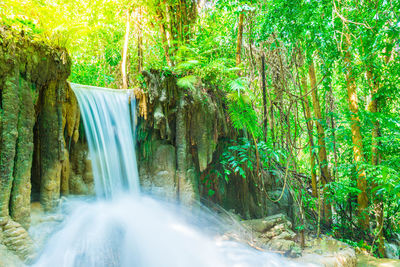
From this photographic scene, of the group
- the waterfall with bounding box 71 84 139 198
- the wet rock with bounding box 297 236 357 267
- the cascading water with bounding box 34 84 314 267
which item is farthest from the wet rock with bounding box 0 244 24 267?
the wet rock with bounding box 297 236 357 267

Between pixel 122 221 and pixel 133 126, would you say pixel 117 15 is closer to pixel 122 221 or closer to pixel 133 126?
pixel 133 126

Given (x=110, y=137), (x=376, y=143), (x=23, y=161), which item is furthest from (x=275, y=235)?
(x=23, y=161)

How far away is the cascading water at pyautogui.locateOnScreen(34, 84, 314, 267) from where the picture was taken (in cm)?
407

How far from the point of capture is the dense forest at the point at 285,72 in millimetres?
5145

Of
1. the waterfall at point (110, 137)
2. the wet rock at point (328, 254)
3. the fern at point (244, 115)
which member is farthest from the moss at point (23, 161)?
the wet rock at point (328, 254)

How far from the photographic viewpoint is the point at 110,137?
19.8 feet

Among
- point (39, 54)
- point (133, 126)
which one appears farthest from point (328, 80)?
point (39, 54)

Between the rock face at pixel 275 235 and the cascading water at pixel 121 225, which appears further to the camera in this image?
the rock face at pixel 275 235

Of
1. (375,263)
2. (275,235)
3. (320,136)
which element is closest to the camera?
(275,235)

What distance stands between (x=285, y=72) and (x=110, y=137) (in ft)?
14.4

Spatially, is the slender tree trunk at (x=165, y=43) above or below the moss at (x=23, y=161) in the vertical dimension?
above

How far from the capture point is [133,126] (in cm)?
641

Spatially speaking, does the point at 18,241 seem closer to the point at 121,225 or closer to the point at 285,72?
the point at 121,225

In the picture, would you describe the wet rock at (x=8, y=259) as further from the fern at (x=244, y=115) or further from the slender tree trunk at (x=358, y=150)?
the slender tree trunk at (x=358, y=150)
